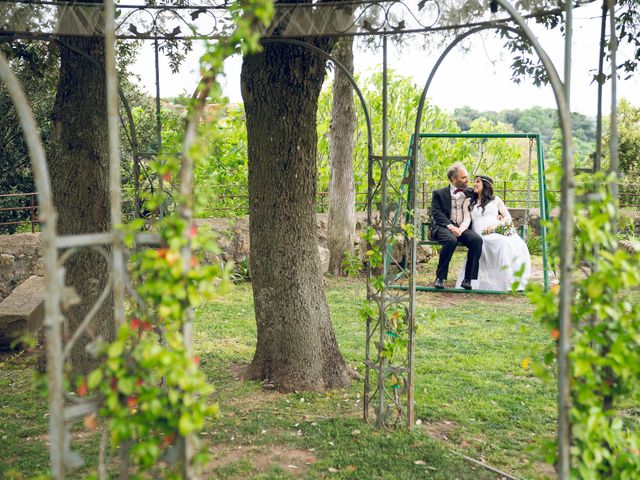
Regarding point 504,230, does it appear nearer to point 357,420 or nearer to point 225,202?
point 357,420

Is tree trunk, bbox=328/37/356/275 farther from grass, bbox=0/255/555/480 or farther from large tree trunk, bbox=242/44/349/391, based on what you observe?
large tree trunk, bbox=242/44/349/391

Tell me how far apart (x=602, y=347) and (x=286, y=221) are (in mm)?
2998

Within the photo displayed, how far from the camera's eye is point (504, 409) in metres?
5.13

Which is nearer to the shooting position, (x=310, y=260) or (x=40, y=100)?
(x=310, y=260)

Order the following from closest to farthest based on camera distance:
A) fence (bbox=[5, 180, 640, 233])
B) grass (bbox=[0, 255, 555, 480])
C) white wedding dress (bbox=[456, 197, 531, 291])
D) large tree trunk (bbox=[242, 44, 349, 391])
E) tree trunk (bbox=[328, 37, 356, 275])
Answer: grass (bbox=[0, 255, 555, 480]) → large tree trunk (bbox=[242, 44, 349, 391]) → white wedding dress (bbox=[456, 197, 531, 291]) → fence (bbox=[5, 180, 640, 233]) → tree trunk (bbox=[328, 37, 356, 275])

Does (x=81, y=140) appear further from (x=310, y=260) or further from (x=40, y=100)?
(x=40, y=100)

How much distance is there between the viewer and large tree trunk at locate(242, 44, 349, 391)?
524 cm

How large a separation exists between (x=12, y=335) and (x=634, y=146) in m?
13.1

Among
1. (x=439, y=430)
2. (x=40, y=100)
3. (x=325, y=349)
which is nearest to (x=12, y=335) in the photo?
(x=325, y=349)

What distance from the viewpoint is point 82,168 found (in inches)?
219

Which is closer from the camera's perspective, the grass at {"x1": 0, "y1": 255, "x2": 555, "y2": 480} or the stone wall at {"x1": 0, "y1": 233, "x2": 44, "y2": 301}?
the grass at {"x1": 0, "y1": 255, "x2": 555, "y2": 480}

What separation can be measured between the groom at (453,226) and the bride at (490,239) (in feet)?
0.38

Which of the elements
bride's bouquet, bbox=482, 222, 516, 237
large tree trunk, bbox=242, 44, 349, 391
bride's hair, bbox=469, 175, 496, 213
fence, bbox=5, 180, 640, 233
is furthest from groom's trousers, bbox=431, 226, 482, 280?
large tree trunk, bbox=242, 44, 349, 391

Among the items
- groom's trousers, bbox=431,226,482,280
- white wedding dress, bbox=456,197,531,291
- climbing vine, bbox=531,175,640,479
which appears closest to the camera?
climbing vine, bbox=531,175,640,479
